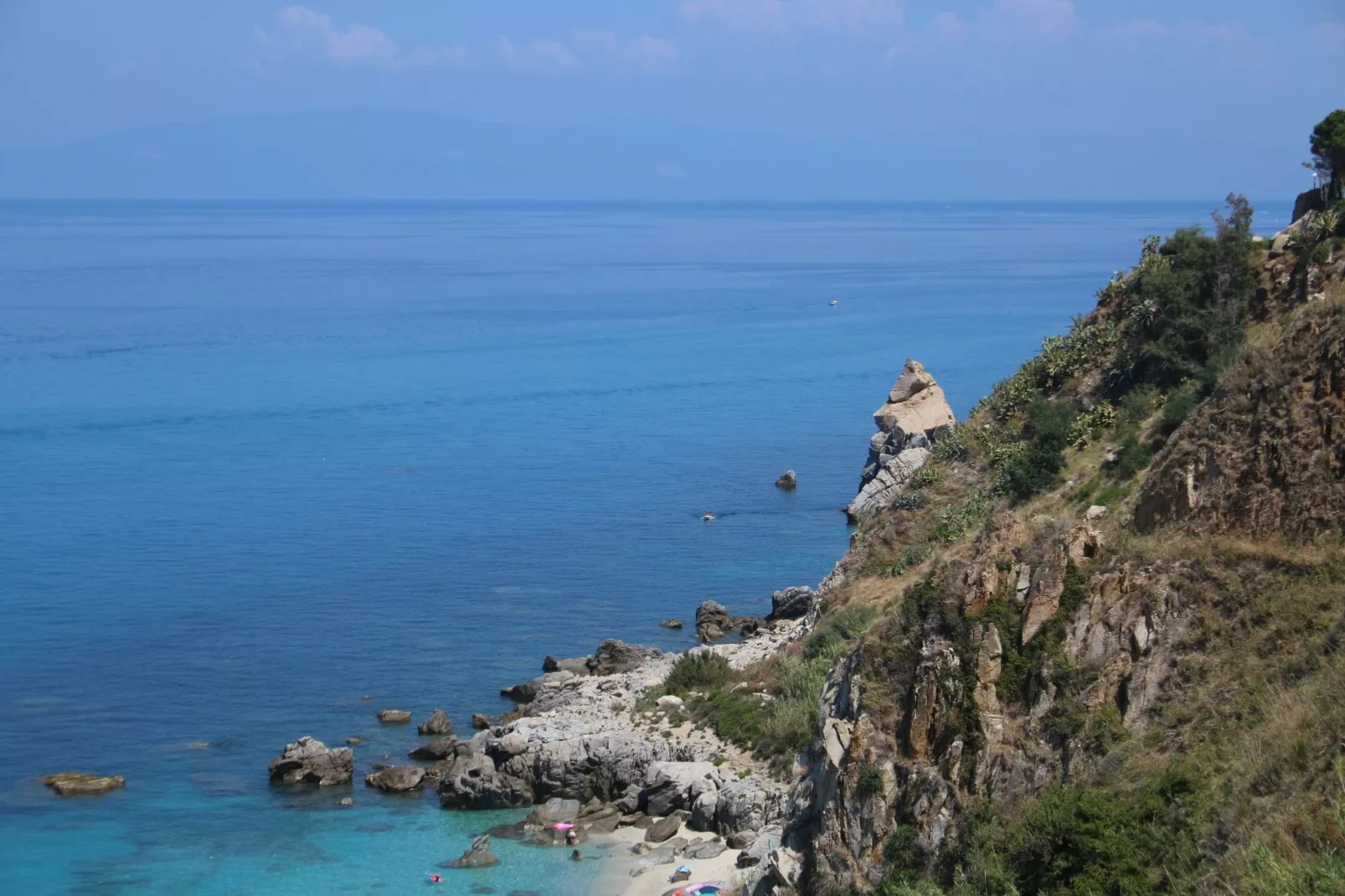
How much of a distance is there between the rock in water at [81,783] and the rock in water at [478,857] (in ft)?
37.4

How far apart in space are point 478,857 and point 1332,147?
28.1 m

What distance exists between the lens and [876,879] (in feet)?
63.7

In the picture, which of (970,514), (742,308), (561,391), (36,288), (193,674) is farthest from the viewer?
(36,288)

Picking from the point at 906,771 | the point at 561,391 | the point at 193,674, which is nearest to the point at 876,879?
the point at 906,771

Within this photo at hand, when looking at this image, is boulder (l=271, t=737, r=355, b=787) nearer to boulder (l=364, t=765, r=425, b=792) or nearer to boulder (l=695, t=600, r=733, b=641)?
boulder (l=364, t=765, r=425, b=792)

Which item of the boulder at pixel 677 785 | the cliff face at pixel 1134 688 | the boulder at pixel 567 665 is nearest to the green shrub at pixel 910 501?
the boulder at pixel 677 785

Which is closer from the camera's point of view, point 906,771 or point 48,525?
point 906,771

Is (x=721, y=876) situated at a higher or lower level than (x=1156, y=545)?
lower

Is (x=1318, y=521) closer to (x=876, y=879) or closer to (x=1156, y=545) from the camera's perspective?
(x=1156, y=545)

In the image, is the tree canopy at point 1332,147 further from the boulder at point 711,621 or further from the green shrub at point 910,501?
the boulder at point 711,621

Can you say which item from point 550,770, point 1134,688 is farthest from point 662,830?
point 1134,688

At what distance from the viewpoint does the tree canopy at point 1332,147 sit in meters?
35.9

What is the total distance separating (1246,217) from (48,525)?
5319 cm

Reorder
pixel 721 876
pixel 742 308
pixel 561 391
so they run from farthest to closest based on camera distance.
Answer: pixel 742 308, pixel 561 391, pixel 721 876
